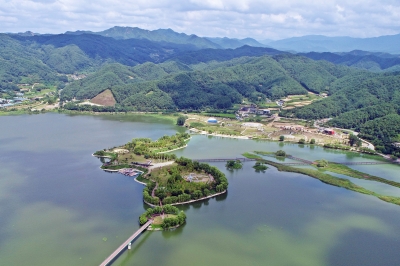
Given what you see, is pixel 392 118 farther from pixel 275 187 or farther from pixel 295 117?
pixel 275 187

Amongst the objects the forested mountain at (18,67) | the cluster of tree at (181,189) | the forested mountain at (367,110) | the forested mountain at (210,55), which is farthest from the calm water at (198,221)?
the forested mountain at (210,55)

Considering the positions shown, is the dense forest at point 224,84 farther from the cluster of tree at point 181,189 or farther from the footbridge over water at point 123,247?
the footbridge over water at point 123,247

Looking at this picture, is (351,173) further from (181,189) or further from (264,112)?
(264,112)

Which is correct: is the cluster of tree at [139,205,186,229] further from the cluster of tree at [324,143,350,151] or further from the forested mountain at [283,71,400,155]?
the forested mountain at [283,71,400,155]

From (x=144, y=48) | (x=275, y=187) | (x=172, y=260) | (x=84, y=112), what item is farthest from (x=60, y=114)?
(x=144, y=48)

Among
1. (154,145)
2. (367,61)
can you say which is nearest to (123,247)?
(154,145)

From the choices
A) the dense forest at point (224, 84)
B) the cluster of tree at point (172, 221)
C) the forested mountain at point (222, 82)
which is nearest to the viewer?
the cluster of tree at point (172, 221)
